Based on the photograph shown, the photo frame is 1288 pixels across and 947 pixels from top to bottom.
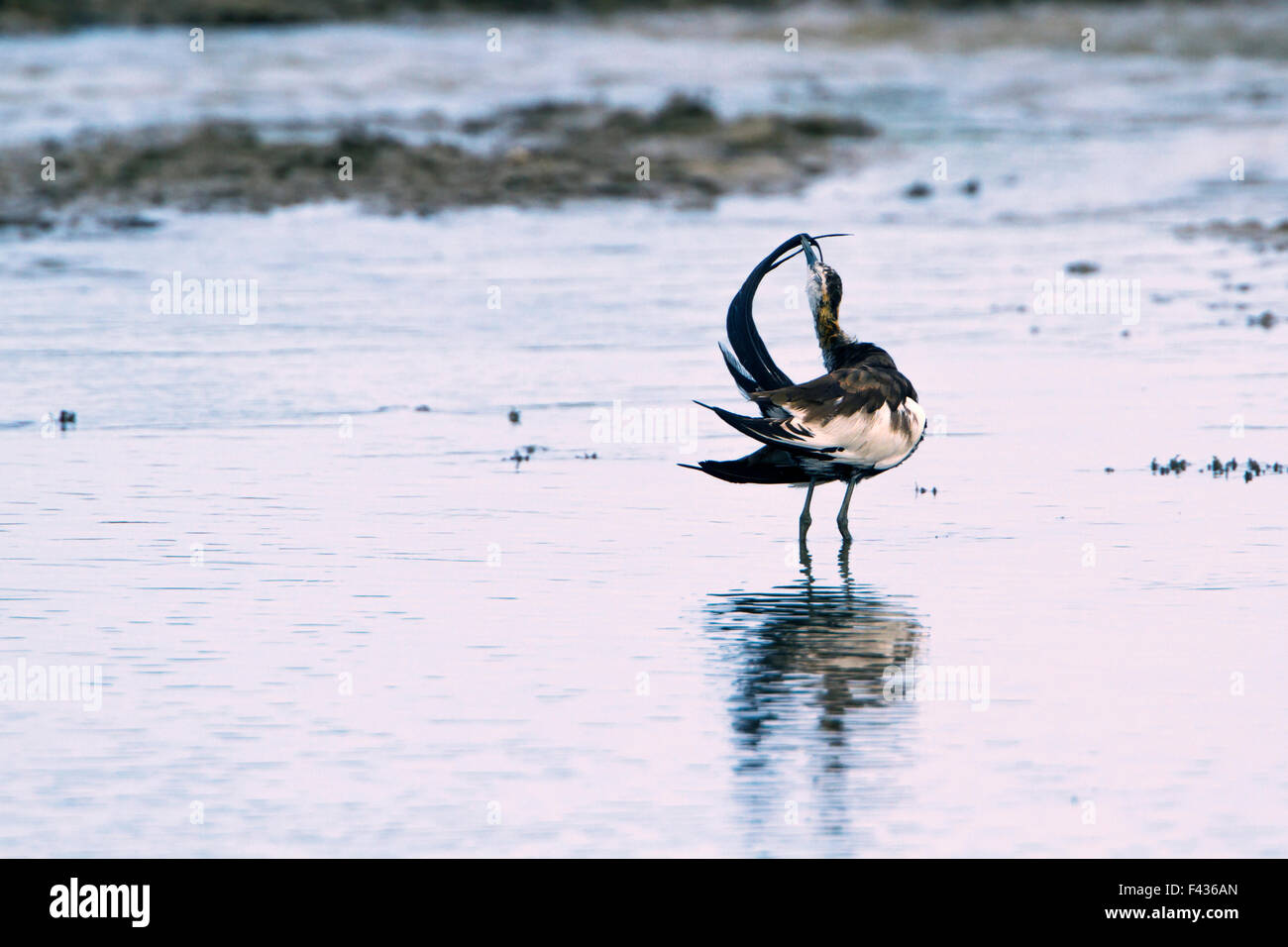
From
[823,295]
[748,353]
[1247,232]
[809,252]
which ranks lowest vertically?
[748,353]

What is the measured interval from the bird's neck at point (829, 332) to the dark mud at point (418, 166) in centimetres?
1574

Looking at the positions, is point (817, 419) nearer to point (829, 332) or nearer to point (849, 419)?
point (849, 419)

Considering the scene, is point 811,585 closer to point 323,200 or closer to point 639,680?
point 639,680

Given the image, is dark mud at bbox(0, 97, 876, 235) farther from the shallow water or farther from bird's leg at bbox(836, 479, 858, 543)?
bird's leg at bbox(836, 479, 858, 543)

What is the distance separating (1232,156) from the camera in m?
32.2

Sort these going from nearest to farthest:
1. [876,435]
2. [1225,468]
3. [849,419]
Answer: [849,419], [876,435], [1225,468]

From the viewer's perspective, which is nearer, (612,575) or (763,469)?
(612,575)

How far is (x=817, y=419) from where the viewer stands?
10492 mm

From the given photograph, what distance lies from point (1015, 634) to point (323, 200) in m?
20.0

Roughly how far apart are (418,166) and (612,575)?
67.4ft

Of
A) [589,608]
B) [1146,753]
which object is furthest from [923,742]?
[589,608]

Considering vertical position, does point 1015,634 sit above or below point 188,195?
below

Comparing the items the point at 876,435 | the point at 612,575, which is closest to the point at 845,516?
the point at 876,435

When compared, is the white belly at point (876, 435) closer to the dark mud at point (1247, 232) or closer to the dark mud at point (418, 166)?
the dark mud at point (1247, 232)
